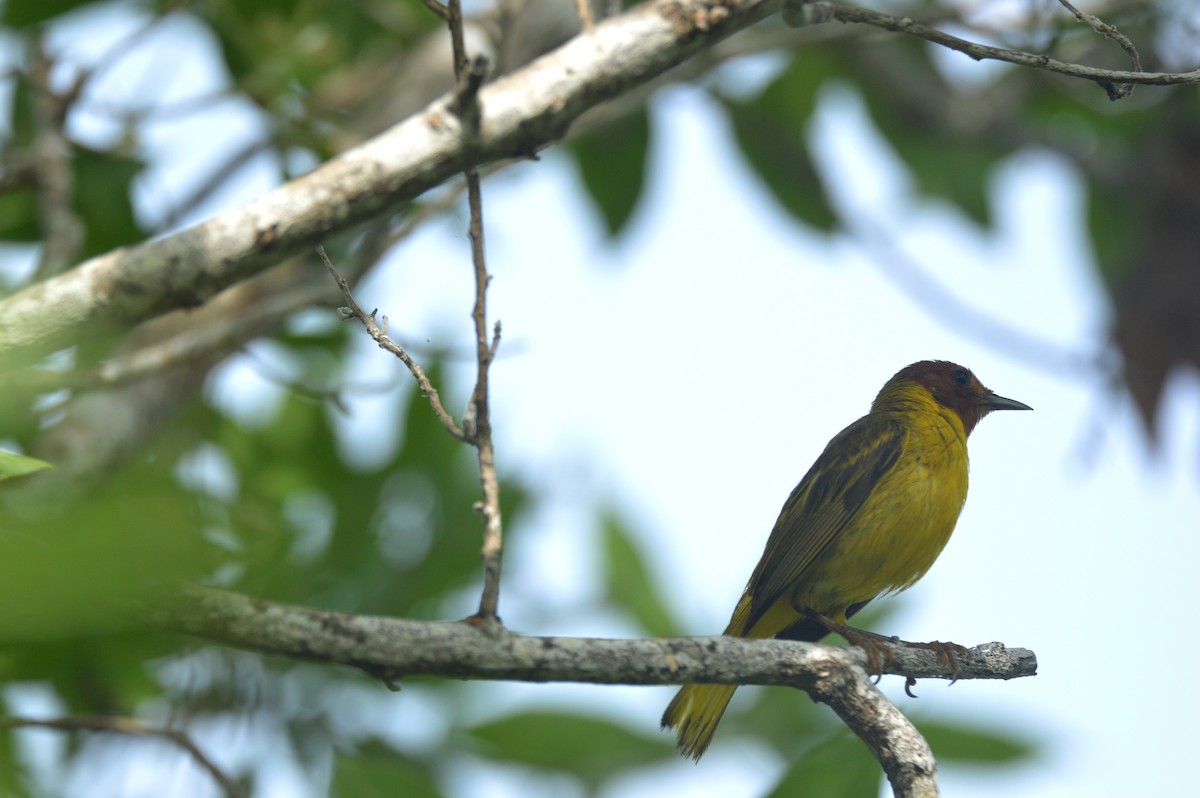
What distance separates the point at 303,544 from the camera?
4309 millimetres

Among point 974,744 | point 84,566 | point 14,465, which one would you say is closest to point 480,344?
point 14,465

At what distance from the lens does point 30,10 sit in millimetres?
4383

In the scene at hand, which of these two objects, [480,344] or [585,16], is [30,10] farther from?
[480,344]

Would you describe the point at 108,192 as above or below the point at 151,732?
above

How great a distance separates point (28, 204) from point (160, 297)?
8.13ft

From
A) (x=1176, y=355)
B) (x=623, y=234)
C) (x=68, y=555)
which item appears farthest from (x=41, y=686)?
(x=1176, y=355)

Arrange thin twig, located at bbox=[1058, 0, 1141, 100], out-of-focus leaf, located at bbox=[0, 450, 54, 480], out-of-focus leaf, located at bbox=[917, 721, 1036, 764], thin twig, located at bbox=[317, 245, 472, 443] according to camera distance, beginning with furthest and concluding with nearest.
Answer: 1. out-of-focus leaf, located at bbox=[917, 721, 1036, 764]
2. thin twig, located at bbox=[1058, 0, 1141, 100]
3. thin twig, located at bbox=[317, 245, 472, 443]
4. out-of-focus leaf, located at bbox=[0, 450, 54, 480]

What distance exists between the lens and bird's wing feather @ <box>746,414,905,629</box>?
453 cm

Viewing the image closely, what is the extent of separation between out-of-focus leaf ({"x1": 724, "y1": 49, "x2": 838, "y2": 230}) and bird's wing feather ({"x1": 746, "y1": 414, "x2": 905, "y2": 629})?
1.82 m

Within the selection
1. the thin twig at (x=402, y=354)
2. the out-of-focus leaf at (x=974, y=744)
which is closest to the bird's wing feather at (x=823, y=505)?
the out-of-focus leaf at (x=974, y=744)

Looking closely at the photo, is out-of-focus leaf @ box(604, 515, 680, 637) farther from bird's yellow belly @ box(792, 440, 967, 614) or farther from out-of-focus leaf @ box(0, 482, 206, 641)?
out-of-focus leaf @ box(0, 482, 206, 641)

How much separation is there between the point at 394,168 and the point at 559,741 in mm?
2458

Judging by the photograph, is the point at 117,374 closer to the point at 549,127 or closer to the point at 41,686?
the point at 41,686

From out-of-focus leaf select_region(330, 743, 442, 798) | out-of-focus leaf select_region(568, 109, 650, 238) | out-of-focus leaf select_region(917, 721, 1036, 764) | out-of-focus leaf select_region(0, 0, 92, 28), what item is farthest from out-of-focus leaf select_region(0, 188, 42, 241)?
out-of-focus leaf select_region(917, 721, 1036, 764)
